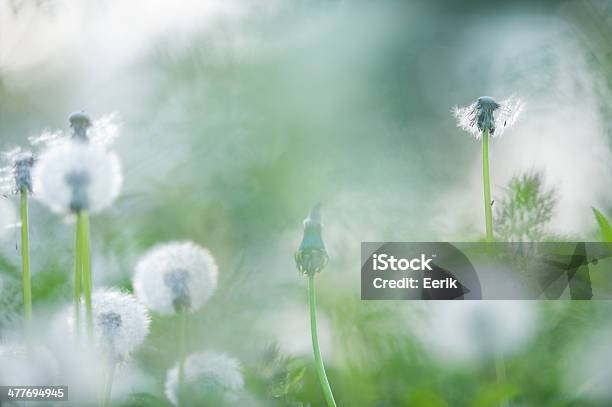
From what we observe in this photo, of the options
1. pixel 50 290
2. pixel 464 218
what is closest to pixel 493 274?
pixel 464 218

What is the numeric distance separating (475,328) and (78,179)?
52 centimetres

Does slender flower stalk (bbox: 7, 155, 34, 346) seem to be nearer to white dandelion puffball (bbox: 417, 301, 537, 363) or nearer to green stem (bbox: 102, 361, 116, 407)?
green stem (bbox: 102, 361, 116, 407)

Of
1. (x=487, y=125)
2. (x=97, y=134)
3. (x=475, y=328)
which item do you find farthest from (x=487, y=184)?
(x=97, y=134)

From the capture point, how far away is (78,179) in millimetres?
627

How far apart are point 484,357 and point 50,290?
0.58 metres

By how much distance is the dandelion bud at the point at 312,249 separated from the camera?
0.69 meters

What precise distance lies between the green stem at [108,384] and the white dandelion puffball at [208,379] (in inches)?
2.5

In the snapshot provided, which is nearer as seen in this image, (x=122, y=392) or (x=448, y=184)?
(x=122, y=392)

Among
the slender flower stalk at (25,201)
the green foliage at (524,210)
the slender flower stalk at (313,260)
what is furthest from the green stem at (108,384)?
the green foliage at (524,210)

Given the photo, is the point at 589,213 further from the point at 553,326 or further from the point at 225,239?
the point at 225,239

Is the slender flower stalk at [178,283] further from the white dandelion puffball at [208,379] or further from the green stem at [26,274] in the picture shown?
the green stem at [26,274]

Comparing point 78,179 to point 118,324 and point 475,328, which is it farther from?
point 475,328

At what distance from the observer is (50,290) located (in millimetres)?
870

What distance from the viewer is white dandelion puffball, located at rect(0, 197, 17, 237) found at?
35.5 inches
